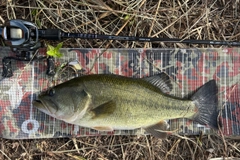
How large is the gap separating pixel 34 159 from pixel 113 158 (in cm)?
97

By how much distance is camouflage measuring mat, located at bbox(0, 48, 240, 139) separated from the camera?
136 inches

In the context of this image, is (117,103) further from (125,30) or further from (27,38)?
(27,38)

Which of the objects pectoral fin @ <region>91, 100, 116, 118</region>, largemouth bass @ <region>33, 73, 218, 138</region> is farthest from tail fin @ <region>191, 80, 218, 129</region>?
pectoral fin @ <region>91, 100, 116, 118</region>

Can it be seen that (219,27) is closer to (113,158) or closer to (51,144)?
(113,158)

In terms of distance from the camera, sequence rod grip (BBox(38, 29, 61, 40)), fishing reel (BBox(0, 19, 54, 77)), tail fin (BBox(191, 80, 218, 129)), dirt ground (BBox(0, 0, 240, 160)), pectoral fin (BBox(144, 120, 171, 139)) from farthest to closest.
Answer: dirt ground (BBox(0, 0, 240, 160)), tail fin (BBox(191, 80, 218, 129)), pectoral fin (BBox(144, 120, 171, 139)), rod grip (BBox(38, 29, 61, 40)), fishing reel (BBox(0, 19, 54, 77))

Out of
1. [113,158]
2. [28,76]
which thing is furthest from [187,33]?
[28,76]

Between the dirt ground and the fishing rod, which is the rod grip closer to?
the fishing rod

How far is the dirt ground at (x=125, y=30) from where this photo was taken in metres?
3.51

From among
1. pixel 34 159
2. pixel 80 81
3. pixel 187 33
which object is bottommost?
pixel 34 159

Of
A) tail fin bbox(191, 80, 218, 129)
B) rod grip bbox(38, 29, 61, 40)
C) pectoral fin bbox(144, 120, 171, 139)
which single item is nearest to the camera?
rod grip bbox(38, 29, 61, 40)

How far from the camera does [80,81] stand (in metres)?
3.00

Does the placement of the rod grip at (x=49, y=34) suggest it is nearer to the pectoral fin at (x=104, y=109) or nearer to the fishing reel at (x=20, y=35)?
the fishing reel at (x=20, y=35)

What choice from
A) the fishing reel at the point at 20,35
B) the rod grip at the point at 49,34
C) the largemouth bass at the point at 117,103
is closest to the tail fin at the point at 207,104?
the largemouth bass at the point at 117,103

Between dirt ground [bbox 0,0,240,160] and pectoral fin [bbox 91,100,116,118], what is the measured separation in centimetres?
66
